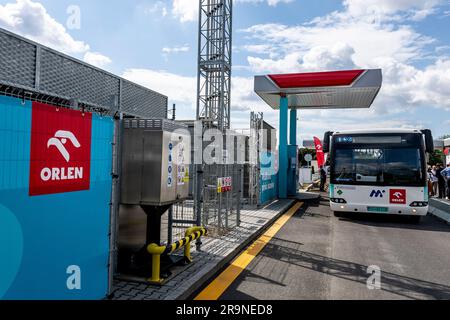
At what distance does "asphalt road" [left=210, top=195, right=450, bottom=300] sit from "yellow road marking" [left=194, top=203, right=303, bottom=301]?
0.09 metres

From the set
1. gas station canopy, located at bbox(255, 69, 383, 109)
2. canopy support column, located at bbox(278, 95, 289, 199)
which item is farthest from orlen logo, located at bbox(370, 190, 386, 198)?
canopy support column, located at bbox(278, 95, 289, 199)

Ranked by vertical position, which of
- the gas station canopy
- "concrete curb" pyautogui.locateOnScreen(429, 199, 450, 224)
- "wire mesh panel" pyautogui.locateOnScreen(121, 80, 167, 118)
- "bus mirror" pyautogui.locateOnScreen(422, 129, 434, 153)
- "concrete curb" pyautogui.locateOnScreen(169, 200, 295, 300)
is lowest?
"concrete curb" pyautogui.locateOnScreen(169, 200, 295, 300)

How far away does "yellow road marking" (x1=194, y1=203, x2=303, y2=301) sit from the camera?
4613mm

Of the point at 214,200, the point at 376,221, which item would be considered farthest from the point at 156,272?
the point at 376,221

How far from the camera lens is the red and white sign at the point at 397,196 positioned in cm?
997

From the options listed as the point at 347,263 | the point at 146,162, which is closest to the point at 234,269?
the point at 347,263

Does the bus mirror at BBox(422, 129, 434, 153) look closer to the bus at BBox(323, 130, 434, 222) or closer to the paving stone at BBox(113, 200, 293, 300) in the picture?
the bus at BBox(323, 130, 434, 222)

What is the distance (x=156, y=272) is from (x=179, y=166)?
1.49 m

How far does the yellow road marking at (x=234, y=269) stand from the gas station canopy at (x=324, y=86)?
6909 mm

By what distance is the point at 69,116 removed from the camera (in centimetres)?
333

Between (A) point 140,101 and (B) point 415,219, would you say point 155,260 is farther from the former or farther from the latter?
(B) point 415,219

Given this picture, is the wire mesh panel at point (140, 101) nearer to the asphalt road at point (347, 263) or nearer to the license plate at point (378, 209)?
the asphalt road at point (347, 263)

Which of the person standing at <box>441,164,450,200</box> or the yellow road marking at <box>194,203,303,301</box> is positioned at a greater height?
the person standing at <box>441,164,450,200</box>
